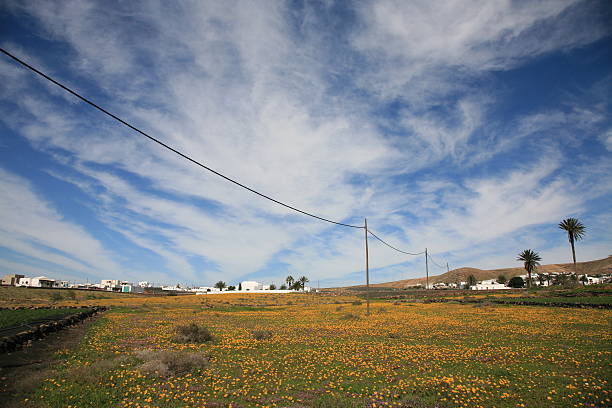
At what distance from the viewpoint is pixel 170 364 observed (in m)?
13.6

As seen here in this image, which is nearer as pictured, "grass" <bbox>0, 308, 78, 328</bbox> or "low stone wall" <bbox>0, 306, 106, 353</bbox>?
"low stone wall" <bbox>0, 306, 106, 353</bbox>

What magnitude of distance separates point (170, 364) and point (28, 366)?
577 centimetres

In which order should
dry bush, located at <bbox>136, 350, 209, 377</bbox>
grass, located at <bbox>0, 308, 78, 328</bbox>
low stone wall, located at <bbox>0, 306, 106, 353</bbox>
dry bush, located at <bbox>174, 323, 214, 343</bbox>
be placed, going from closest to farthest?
dry bush, located at <bbox>136, 350, 209, 377</bbox>
low stone wall, located at <bbox>0, 306, 106, 353</bbox>
dry bush, located at <bbox>174, 323, 214, 343</bbox>
grass, located at <bbox>0, 308, 78, 328</bbox>

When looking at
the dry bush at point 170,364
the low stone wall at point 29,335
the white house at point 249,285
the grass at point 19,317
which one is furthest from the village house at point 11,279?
the dry bush at point 170,364

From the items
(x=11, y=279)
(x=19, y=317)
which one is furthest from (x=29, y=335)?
(x=11, y=279)

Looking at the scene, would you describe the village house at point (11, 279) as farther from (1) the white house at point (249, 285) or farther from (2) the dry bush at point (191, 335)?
(2) the dry bush at point (191, 335)

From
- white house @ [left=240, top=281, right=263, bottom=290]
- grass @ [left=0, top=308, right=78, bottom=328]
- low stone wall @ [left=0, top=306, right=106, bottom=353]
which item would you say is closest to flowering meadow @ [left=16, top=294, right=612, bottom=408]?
low stone wall @ [left=0, top=306, right=106, bottom=353]

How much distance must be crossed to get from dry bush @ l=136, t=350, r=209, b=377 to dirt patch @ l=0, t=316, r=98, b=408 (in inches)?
134

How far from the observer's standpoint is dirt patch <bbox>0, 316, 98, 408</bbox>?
10.2m

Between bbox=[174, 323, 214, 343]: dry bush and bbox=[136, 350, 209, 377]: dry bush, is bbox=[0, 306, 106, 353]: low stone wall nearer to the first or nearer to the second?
bbox=[136, 350, 209, 377]: dry bush

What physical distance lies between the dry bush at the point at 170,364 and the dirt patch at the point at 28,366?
3.40 m

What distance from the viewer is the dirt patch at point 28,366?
10.2 m

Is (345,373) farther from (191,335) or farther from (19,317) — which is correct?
(19,317)

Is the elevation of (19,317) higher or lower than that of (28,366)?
lower
